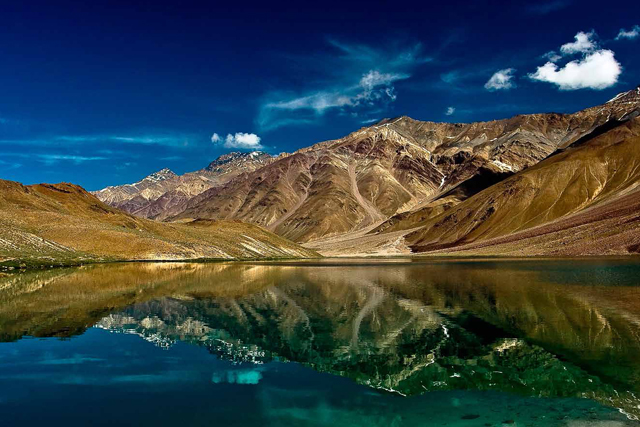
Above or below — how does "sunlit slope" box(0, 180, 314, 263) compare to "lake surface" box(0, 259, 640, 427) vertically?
above

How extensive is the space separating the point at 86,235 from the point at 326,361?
119 meters

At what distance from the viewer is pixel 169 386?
61.4 ft

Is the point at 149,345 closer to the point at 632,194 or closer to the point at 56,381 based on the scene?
the point at 56,381

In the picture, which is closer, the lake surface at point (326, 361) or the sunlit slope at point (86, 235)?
the lake surface at point (326, 361)

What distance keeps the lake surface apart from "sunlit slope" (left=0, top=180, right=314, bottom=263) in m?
69.7

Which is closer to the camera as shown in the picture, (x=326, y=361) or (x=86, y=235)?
(x=326, y=361)

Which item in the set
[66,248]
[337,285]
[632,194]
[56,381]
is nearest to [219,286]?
[337,285]

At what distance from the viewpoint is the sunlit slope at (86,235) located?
103438mm

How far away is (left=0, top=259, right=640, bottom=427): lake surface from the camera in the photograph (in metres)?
15.5

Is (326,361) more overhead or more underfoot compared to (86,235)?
more underfoot

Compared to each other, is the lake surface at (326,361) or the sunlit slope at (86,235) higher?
the sunlit slope at (86,235)

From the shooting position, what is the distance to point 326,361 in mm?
22594

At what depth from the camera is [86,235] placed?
399 ft

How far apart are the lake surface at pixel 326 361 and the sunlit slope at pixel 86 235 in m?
69.7
